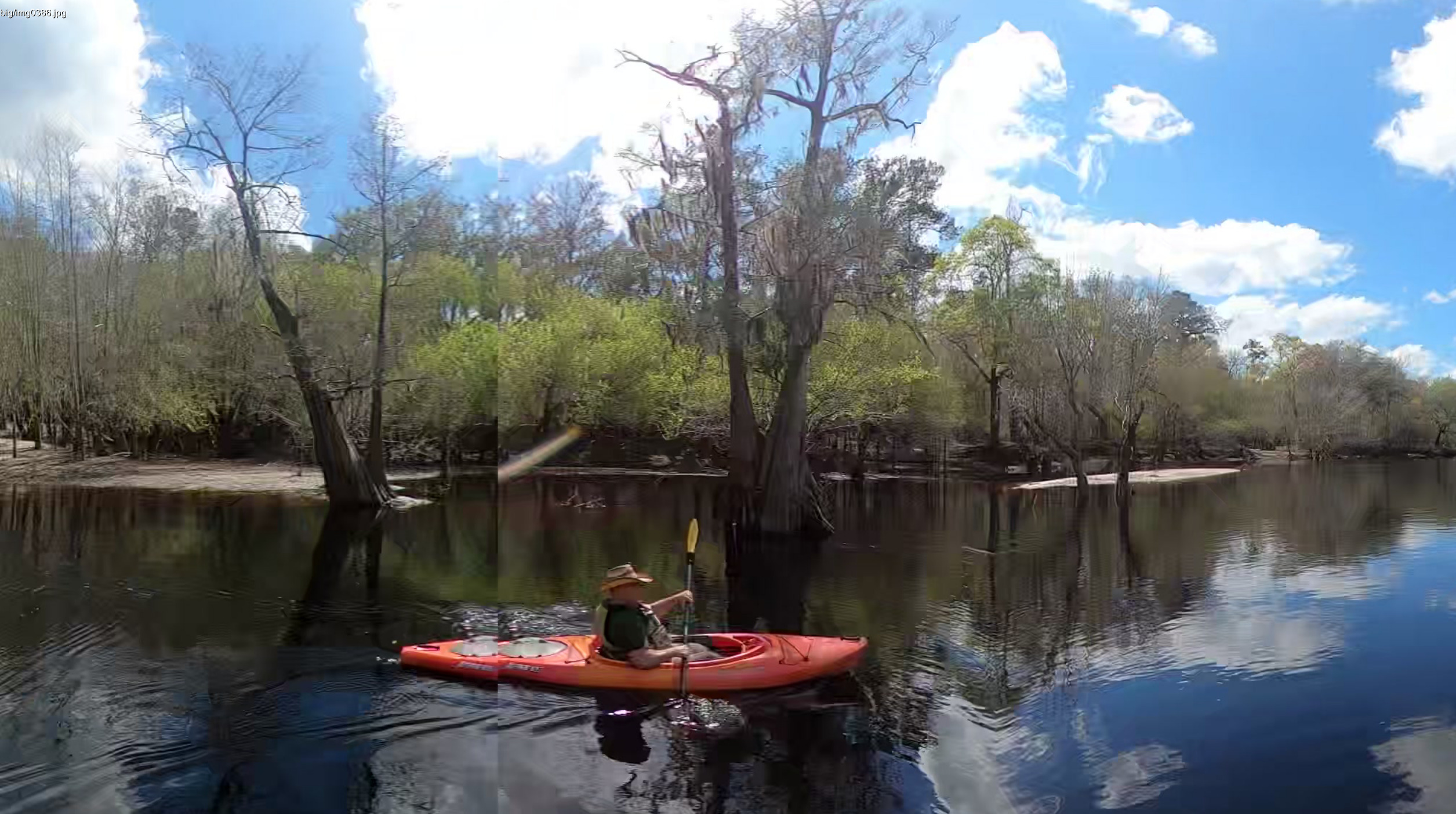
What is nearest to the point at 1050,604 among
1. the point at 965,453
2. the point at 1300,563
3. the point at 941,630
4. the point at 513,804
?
the point at 941,630

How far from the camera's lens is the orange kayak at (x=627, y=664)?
235 inches

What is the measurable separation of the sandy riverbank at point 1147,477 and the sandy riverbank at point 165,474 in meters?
22.1

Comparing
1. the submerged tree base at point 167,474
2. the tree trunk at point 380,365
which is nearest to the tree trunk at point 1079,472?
the tree trunk at point 380,365

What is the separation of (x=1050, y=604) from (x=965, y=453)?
22987mm

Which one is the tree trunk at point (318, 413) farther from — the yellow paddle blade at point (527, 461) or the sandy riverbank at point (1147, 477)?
the sandy riverbank at point (1147, 477)

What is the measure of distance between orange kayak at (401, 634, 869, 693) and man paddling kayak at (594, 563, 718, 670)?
8cm

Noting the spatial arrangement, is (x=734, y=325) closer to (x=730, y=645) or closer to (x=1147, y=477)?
(x=730, y=645)

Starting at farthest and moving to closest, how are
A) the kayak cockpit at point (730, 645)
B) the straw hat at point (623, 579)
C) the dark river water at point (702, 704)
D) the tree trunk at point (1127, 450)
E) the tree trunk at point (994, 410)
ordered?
the tree trunk at point (994, 410) < the tree trunk at point (1127, 450) < the kayak cockpit at point (730, 645) < the straw hat at point (623, 579) < the dark river water at point (702, 704)

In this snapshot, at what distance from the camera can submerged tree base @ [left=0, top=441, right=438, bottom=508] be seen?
8.36m

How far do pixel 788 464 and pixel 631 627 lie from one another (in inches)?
328

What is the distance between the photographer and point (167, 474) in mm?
10766

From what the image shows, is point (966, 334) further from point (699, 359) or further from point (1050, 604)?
point (1050, 604)

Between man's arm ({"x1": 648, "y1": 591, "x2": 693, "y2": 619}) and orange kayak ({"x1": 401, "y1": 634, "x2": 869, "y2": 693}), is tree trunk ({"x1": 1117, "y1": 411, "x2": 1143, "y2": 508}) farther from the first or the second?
man's arm ({"x1": 648, "y1": 591, "x2": 693, "y2": 619})

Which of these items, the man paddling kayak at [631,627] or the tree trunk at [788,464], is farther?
the tree trunk at [788,464]
